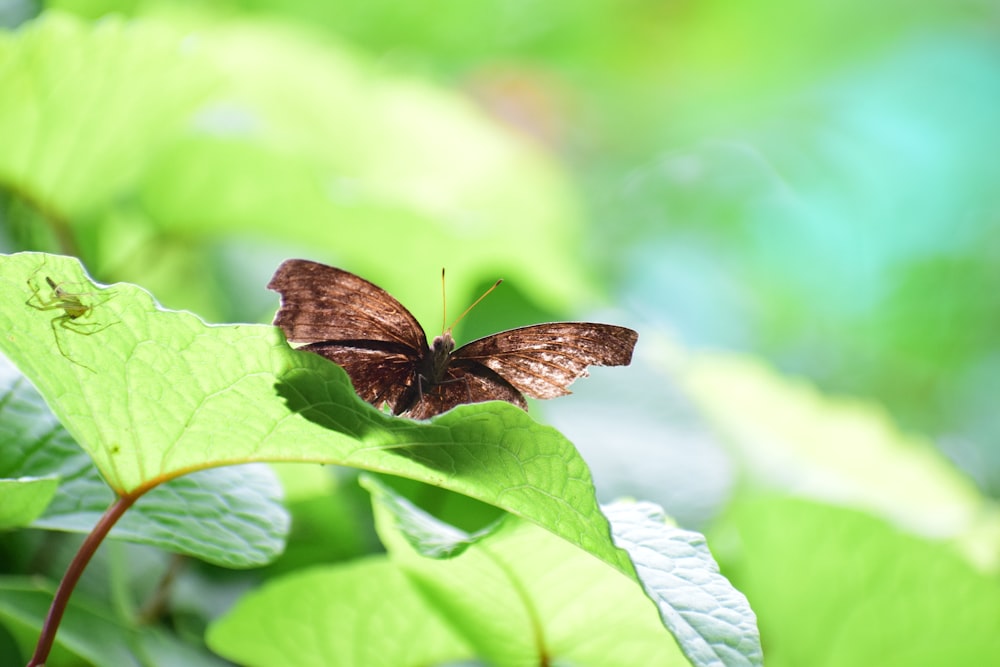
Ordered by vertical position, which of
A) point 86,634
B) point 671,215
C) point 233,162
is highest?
point 671,215

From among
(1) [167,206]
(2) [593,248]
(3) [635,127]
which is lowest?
(1) [167,206]

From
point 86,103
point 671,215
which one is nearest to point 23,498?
point 86,103

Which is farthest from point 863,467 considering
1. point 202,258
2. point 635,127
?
point 635,127

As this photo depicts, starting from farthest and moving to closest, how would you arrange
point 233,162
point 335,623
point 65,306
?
1. point 233,162
2. point 335,623
3. point 65,306

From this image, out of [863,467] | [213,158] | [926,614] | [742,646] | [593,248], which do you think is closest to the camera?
[742,646]

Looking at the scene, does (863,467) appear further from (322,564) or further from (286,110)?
(286,110)

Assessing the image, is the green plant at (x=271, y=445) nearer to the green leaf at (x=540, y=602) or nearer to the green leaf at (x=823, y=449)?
the green leaf at (x=540, y=602)

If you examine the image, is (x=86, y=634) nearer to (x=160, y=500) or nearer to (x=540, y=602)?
(x=160, y=500)

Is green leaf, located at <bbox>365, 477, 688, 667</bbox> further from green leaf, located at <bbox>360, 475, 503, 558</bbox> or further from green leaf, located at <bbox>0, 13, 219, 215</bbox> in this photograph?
green leaf, located at <bbox>0, 13, 219, 215</bbox>
